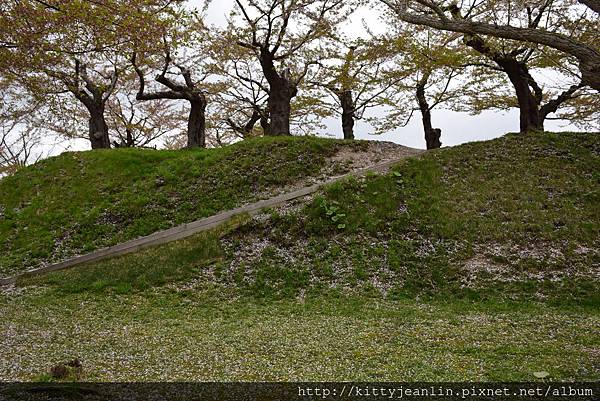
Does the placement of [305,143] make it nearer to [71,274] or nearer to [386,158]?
[386,158]

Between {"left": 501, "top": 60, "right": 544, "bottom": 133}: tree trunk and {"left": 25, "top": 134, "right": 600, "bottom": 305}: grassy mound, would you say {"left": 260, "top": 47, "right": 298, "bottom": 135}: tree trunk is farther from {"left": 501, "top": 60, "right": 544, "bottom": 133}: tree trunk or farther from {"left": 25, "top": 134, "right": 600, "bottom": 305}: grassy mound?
{"left": 501, "top": 60, "right": 544, "bottom": 133}: tree trunk

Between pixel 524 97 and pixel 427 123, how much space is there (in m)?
5.23

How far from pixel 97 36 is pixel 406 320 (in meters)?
8.70

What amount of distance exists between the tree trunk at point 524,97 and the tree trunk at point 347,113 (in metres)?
7.92

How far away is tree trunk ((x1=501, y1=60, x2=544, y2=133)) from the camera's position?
714 inches

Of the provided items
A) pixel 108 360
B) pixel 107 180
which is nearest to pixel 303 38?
pixel 107 180

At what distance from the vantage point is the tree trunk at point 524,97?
18125 millimetres

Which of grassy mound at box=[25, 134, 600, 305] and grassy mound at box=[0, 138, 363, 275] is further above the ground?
grassy mound at box=[0, 138, 363, 275]

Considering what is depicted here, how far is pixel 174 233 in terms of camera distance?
534 inches

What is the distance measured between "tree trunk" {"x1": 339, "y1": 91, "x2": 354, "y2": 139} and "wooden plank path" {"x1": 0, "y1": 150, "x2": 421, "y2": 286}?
30.0ft

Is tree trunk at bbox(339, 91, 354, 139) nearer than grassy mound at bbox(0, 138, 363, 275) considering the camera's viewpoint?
No

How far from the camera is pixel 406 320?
8391 mm

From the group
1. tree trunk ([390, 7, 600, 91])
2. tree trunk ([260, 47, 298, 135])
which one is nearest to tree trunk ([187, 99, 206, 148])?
tree trunk ([260, 47, 298, 135])

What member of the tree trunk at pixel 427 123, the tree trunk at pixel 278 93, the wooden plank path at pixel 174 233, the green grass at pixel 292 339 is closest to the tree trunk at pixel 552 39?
the green grass at pixel 292 339
